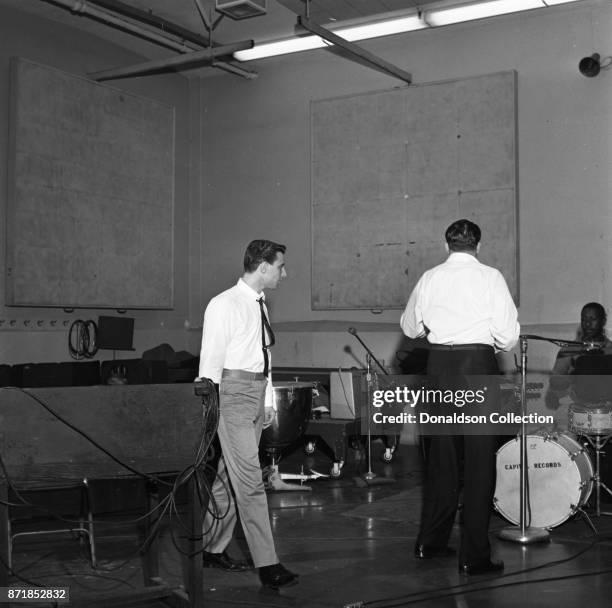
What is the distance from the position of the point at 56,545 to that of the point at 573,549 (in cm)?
335

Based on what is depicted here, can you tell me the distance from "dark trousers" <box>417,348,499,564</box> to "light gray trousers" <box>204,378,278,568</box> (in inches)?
42.5

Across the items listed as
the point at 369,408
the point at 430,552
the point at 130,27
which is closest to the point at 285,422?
the point at 369,408

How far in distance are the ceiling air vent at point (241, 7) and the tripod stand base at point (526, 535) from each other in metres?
4.80

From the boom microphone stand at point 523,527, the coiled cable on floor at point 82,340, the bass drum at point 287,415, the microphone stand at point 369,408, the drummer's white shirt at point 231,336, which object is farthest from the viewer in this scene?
the coiled cable on floor at point 82,340

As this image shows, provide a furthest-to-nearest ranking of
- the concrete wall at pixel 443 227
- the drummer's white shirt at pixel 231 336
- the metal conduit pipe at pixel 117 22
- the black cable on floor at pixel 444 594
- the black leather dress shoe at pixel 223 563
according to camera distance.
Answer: the concrete wall at pixel 443 227, the metal conduit pipe at pixel 117 22, the black leather dress shoe at pixel 223 563, the drummer's white shirt at pixel 231 336, the black cable on floor at pixel 444 594

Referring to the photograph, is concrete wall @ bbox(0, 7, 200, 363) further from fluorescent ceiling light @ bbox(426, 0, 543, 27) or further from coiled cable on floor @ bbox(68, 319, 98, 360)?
fluorescent ceiling light @ bbox(426, 0, 543, 27)

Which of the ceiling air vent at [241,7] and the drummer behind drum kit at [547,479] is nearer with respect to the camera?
the drummer behind drum kit at [547,479]

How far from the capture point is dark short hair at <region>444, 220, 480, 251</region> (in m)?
5.27

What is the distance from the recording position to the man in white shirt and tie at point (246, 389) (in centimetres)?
473

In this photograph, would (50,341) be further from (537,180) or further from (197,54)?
(537,180)

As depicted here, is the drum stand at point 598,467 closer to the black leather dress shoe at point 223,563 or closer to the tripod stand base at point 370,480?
the tripod stand base at point 370,480

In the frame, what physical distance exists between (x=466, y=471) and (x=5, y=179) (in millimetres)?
6691

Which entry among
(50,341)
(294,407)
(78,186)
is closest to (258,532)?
(294,407)

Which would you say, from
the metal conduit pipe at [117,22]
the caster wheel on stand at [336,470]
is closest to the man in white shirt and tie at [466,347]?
the caster wheel on stand at [336,470]
